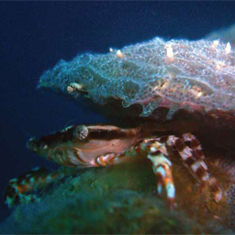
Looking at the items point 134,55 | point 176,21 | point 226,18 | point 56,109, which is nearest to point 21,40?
point 56,109

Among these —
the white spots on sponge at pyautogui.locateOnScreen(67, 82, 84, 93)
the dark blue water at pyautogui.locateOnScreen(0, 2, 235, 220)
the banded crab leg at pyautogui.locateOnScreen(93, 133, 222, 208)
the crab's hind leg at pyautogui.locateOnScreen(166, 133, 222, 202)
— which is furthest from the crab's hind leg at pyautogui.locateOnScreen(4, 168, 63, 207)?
the dark blue water at pyautogui.locateOnScreen(0, 2, 235, 220)

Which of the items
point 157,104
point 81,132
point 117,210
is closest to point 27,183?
point 81,132

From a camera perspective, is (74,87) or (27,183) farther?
(27,183)

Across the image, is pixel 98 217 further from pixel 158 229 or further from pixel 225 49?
pixel 225 49

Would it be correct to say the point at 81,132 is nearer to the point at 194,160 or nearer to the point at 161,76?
the point at 161,76

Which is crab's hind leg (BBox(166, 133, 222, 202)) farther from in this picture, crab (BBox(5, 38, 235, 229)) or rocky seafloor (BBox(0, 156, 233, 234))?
rocky seafloor (BBox(0, 156, 233, 234))

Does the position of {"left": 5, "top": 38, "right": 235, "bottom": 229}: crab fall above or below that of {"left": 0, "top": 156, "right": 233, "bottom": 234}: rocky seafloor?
above

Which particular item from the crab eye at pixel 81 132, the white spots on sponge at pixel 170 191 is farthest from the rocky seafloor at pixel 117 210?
the crab eye at pixel 81 132
